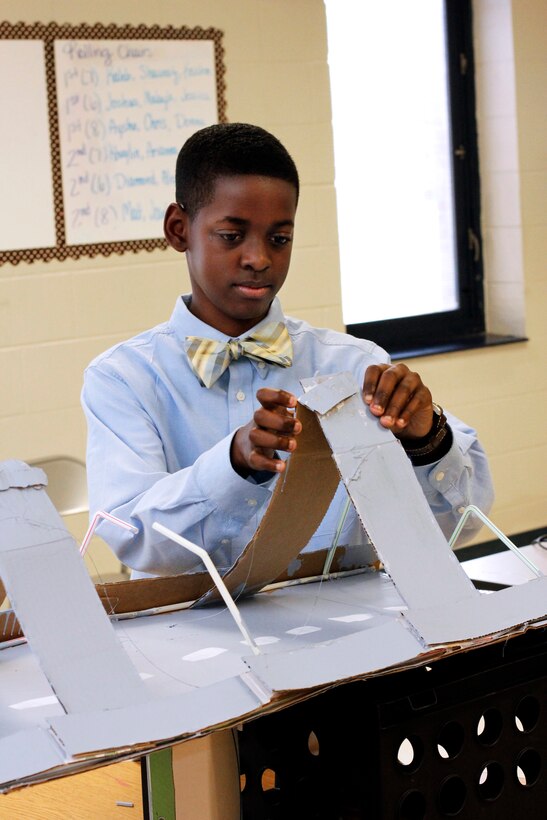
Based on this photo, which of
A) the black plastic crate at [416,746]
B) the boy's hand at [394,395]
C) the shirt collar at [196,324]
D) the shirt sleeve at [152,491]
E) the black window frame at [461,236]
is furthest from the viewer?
the black window frame at [461,236]

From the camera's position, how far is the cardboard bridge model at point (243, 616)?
767mm

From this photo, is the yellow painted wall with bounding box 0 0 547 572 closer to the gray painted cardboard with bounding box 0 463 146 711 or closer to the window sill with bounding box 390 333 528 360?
the window sill with bounding box 390 333 528 360

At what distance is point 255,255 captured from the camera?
140 cm

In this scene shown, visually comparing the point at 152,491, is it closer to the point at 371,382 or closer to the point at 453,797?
the point at 371,382

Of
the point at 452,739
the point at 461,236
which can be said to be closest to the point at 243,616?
the point at 452,739

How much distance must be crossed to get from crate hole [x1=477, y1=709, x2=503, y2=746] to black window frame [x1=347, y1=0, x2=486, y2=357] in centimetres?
290

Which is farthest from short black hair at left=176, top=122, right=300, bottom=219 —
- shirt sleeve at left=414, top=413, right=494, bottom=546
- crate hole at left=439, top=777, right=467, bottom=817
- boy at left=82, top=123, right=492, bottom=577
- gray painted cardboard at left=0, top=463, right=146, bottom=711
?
crate hole at left=439, top=777, right=467, bottom=817

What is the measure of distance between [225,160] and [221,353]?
0.80ft

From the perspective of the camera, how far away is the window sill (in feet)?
12.5

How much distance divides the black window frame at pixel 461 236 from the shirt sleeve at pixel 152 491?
2450 millimetres

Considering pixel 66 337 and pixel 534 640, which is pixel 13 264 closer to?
pixel 66 337

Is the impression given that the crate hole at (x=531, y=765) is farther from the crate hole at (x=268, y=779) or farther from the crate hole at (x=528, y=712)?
the crate hole at (x=268, y=779)

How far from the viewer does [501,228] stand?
13.4ft

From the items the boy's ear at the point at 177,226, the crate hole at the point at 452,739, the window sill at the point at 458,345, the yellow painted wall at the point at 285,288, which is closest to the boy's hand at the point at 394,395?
the crate hole at the point at 452,739
